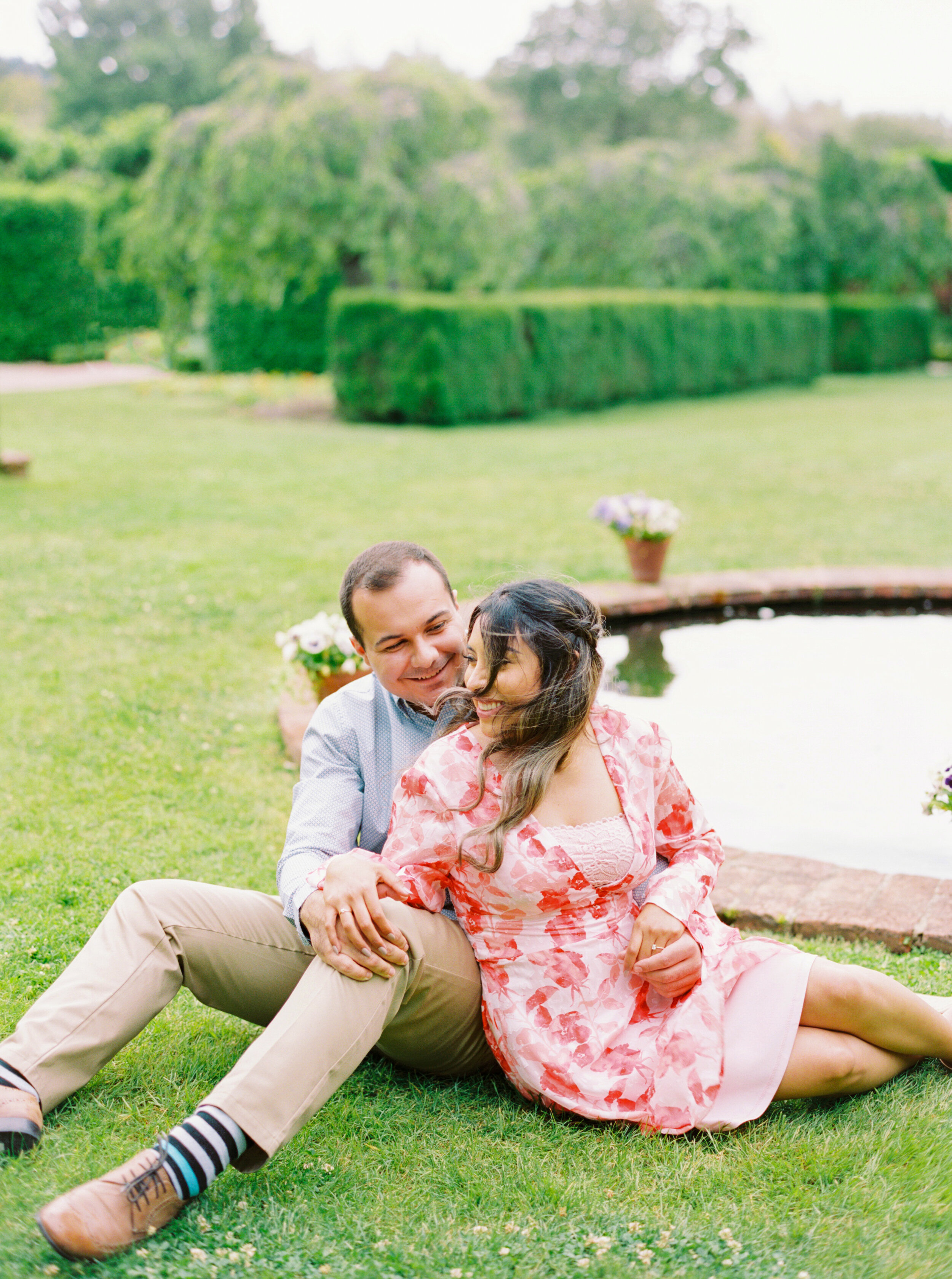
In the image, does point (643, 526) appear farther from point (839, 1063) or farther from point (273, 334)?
point (273, 334)

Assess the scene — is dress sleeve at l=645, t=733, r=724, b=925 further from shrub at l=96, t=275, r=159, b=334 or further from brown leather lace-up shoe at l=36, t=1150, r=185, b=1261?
shrub at l=96, t=275, r=159, b=334

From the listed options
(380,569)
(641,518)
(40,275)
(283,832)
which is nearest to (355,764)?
(380,569)

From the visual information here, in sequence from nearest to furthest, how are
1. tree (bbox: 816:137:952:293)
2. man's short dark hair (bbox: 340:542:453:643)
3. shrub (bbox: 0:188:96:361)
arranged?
man's short dark hair (bbox: 340:542:453:643) → shrub (bbox: 0:188:96:361) → tree (bbox: 816:137:952:293)

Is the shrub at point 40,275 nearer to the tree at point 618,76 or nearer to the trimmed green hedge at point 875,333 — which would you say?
the trimmed green hedge at point 875,333

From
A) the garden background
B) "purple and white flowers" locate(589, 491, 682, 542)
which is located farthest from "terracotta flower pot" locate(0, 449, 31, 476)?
"purple and white flowers" locate(589, 491, 682, 542)

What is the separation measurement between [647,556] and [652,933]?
421 cm

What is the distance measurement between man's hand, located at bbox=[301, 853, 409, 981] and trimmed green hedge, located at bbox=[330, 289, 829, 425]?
514 inches

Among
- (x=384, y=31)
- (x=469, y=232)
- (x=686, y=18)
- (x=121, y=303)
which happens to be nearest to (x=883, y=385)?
(x=469, y=232)

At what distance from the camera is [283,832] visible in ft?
11.6

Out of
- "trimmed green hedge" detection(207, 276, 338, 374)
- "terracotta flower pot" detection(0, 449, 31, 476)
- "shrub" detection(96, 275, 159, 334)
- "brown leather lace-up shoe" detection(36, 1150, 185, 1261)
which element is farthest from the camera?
"shrub" detection(96, 275, 159, 334)

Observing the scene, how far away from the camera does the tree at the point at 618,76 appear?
3722 centimetres

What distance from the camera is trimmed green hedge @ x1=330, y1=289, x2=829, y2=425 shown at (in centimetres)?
1470

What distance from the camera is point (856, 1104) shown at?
2143 mm

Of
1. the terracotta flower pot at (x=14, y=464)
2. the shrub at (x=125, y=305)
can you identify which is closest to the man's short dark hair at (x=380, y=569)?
the terracotta flower pot at (x=14, y=464)
